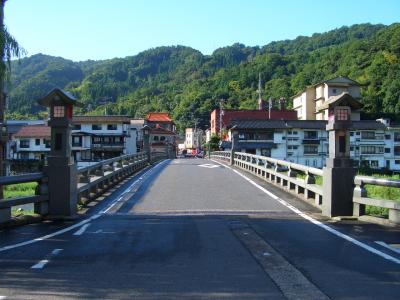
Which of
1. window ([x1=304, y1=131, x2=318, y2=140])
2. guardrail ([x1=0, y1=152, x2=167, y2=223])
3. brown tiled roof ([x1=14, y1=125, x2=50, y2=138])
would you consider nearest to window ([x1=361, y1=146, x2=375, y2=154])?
window ([x1=304, y1=131, x2=318, y2=140])

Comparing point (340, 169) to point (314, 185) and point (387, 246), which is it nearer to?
point (314, 185)

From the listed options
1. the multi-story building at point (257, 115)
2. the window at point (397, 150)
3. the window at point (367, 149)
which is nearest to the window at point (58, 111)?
the window at point (367, 149)

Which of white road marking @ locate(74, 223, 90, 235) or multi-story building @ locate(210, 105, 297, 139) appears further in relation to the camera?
multi-story building @ locate(210, 105, 297, 139)

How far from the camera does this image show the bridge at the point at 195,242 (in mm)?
5508

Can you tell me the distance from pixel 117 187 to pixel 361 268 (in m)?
13.6

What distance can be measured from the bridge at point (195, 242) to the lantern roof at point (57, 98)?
0.09ft

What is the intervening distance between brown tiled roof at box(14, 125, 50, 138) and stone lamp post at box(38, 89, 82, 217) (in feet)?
208

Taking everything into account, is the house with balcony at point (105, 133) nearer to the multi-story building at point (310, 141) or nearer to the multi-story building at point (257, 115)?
the multi-story building at point (310, 141)

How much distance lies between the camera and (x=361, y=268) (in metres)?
6.38

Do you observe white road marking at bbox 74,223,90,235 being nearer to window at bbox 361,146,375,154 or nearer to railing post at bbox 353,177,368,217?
railing post at bbox 353,177,368,217

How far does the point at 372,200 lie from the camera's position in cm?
1027

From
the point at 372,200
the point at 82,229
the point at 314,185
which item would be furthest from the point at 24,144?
the point at 372,200

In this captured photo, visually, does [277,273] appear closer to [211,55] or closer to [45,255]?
[45,255]

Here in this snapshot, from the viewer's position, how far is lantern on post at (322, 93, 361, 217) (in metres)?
11.2
